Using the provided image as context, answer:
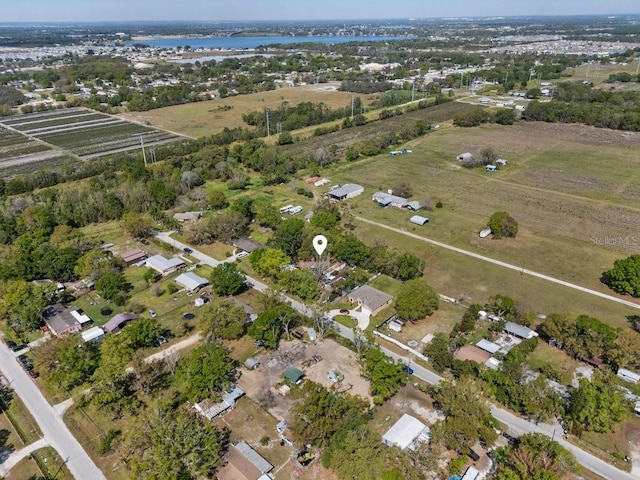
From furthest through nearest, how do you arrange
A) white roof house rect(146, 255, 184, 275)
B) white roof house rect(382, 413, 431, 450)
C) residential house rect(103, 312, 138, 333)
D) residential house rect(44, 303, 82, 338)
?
white roof house rect(146, 255, 184, 275) → residential house rect(103, 312, 138, 333) → residential house rect(44, 303, 82, 338) → white roof house rect(382, 413, 431, 450)

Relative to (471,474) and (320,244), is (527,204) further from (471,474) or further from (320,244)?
(471,474)

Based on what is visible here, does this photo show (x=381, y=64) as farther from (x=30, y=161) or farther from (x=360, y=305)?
(x=360, y=305)

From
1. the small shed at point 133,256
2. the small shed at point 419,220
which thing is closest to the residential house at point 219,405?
the small shed at point 133,256

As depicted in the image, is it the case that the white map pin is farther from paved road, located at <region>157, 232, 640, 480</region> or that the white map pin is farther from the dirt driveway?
the dirt driveway

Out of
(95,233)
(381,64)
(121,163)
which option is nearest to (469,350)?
(95,233)

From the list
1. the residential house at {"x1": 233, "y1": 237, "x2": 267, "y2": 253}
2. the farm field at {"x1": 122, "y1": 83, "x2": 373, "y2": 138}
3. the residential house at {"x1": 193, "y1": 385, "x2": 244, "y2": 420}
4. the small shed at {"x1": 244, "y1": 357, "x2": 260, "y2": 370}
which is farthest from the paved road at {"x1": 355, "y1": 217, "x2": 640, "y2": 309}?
the farm field at {"x1": 122, "y1": 83, "x2": 373, "y2": 138}
